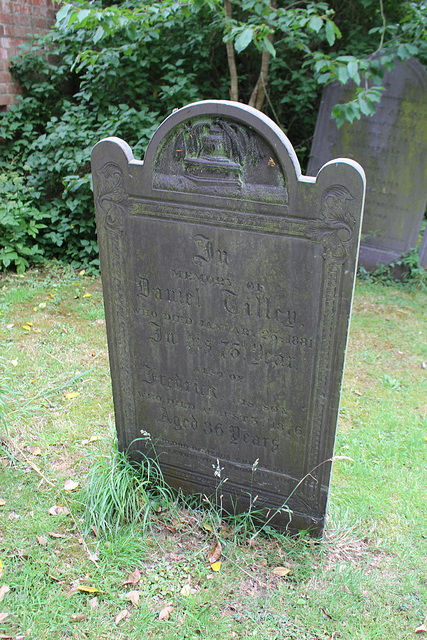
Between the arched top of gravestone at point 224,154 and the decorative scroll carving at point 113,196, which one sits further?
the decorative scroll carving at point 113,196

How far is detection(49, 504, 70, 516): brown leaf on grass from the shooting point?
112 inches

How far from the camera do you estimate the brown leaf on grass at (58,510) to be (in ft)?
9.37

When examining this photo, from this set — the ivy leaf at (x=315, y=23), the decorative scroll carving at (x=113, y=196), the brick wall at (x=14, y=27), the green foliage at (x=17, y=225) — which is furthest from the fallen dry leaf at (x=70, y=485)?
the brick wall at (x=14, y=27)

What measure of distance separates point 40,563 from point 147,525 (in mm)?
551

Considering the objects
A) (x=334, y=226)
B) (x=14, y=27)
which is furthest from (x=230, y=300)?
(x=14, y=27)

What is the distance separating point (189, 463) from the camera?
9.77 feet

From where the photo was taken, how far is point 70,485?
3.05 metres

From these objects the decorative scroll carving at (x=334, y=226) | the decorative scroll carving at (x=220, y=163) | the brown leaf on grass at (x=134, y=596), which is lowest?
the brown leaf on grass at (x=134, y=596)

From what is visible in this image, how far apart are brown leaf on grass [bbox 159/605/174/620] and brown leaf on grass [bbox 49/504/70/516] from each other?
776 mm

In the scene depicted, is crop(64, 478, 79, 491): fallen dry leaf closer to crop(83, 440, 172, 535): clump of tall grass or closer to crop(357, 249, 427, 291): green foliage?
crop(83, 440, 172, 535): clump of tall grass

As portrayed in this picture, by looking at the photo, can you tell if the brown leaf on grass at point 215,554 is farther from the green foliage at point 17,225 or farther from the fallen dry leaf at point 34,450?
the green foliage at point 17,225

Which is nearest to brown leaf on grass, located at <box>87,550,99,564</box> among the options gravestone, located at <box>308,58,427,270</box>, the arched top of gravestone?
the arched top of gravestone

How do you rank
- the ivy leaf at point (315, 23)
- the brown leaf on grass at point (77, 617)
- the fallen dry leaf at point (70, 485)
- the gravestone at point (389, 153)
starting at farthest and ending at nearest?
the gravestone at point (389, 153) → the ivy leaf at point (315, 23) → the fallen dry leaf at point (70, 485) → the brown leaf on grass at point (77, 617)

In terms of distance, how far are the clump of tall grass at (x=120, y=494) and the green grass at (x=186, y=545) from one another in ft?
0.04
